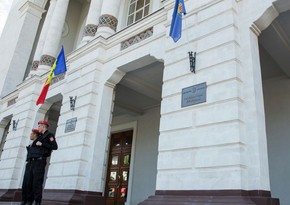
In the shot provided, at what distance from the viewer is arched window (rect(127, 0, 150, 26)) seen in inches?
418

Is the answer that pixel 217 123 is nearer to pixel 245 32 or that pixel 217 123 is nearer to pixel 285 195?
pixel 245 32

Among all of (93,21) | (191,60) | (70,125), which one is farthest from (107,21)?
(191,60)

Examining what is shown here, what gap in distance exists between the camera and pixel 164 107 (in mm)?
5637

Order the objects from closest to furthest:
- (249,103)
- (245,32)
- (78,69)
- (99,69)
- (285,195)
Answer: (249,103) → (245,32) → (285,195) → (99,69) → (78,69)

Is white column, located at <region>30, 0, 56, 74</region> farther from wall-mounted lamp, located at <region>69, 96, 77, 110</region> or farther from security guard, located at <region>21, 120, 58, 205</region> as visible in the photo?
security guard, located at <region>21, 120, 58, 205</region>

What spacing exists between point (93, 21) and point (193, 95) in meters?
5.54

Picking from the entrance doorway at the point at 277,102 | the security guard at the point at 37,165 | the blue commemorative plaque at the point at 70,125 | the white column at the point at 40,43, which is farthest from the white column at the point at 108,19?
the white column at the point at 40,43

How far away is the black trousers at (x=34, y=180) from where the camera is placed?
5461 mm

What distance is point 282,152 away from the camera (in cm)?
746

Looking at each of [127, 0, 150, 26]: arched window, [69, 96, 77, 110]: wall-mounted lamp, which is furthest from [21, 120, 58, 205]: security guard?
[127, 0, 150, 26]: arched window

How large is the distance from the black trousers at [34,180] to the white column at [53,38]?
6.29m

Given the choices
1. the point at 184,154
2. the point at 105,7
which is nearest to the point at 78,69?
the point at 105,7

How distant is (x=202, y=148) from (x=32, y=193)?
333cm

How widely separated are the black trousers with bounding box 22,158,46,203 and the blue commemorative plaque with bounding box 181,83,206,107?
293 cm
